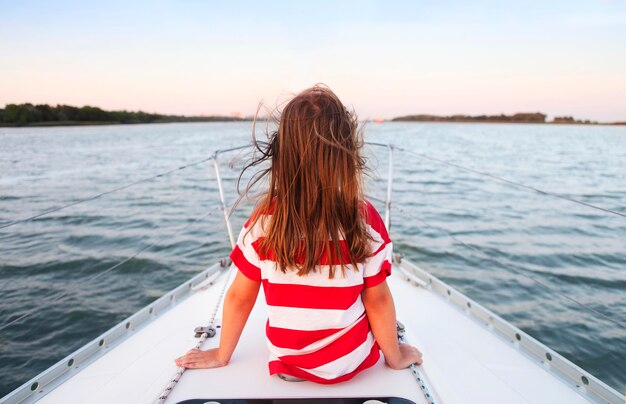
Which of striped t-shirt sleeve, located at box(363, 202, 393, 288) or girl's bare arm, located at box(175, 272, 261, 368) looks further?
girl's bare arm, located at box(175, 272, 261, 368)

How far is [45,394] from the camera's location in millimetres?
1190

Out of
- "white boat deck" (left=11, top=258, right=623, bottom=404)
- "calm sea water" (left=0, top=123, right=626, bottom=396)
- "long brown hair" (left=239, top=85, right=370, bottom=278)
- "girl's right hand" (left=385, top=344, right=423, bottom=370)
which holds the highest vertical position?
"long brown hair" (left=239, top=85, right=370, bottom=278)

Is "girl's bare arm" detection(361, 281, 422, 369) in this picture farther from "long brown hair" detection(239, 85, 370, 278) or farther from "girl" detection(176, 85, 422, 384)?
"long brown hair" detection(239, 85, 370, 278)

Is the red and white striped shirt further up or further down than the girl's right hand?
further up

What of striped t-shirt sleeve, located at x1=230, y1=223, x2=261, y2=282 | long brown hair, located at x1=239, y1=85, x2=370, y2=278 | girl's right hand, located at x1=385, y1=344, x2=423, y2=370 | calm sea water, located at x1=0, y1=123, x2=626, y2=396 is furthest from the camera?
calm sea water, located at x1=0, y1=123, x2=626, y2=396

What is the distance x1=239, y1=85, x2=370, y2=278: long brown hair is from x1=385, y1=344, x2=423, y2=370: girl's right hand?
1.33ft

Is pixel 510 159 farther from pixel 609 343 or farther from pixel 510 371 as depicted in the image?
pixel 510 371

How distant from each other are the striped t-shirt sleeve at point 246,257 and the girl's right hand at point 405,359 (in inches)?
19.8

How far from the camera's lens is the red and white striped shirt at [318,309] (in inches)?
40.2

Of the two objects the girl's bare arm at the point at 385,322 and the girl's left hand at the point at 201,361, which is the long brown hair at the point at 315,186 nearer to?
the girl's bare arm at the point at 385,322

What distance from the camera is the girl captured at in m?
0.95

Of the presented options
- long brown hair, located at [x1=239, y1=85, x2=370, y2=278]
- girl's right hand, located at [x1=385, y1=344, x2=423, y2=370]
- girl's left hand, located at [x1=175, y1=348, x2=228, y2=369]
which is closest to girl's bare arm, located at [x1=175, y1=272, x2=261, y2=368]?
girl's left hand, located at [x1=175, y1=348, x2=228, y2=369]

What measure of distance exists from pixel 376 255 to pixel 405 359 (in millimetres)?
412

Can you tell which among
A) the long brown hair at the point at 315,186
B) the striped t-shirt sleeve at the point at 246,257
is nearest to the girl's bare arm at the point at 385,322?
the long brown hair at the point at 315,186
